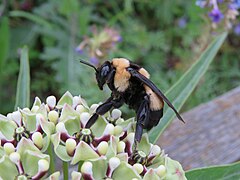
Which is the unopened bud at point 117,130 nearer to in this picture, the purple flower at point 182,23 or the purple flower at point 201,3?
the purple flower at point 201,3

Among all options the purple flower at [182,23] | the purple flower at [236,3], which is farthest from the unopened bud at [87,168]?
the purple flower at [182,23]

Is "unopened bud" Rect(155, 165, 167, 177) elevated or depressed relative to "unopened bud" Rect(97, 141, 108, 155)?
depressed

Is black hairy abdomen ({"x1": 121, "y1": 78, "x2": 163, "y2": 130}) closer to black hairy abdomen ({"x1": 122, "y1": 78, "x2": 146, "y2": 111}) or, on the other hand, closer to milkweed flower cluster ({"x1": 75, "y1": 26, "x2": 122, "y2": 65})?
black hairy abdomen ({"x1": 122, "y1": 78, "x2": 146, "y2": 111})

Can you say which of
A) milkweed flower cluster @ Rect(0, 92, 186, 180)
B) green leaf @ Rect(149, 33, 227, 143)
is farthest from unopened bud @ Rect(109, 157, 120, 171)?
green leaf @ Rect(149, 33, 227, 143)

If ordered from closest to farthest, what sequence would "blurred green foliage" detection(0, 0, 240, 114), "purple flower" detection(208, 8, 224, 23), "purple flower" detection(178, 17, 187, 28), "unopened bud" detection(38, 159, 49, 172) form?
"unopened bud" detection(38, 159, 49, 172)
"purple flower" detection(208, 8, 224, 23)
"blurred green foliage" detection(0, 0, 240, 114)
"purple flower" detection(178, 17, 187, 28)

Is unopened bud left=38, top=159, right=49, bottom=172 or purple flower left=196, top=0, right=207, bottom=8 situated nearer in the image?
unopened bud left=38, top=159, right=49, bottom=172

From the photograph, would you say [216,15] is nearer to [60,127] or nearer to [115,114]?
[115,114]

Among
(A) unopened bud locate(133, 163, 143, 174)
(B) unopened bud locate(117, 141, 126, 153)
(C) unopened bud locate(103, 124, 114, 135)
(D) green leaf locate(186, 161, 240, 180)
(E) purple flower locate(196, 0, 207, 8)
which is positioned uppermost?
(E) purple flower locate(196, 0, 207, 8)
